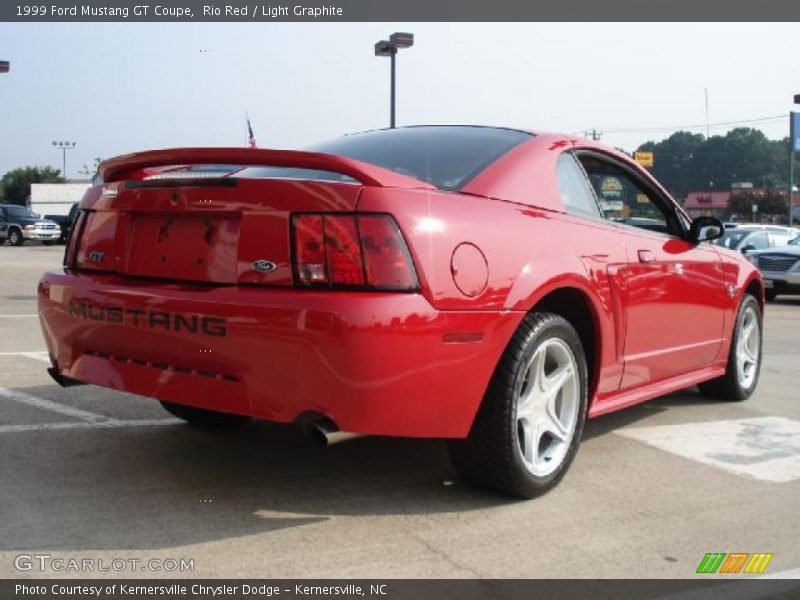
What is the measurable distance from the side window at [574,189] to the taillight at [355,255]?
1.17 m

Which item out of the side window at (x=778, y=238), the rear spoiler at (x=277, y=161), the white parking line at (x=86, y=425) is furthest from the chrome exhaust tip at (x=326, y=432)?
the side window at (x=778, y=238)

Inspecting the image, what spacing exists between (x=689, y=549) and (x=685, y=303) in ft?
6.04

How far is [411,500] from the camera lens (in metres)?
3.44

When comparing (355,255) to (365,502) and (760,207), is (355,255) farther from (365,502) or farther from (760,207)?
(760,207)

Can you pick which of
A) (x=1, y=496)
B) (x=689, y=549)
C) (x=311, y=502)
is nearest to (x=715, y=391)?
(x=689, y=549)

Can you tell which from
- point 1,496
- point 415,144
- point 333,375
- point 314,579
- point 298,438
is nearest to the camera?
point 314,579

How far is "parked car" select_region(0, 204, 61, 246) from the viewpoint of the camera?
113ft

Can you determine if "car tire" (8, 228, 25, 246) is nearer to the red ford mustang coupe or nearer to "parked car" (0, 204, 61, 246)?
"parked car" (0, 204, 61, 246)

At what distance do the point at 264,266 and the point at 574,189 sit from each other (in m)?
1.63

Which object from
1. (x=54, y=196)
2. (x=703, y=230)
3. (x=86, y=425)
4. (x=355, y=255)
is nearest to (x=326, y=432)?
(x=355, y=255)

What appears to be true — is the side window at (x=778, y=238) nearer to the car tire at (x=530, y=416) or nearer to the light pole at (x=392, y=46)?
the light pole at (x=392, y=46)

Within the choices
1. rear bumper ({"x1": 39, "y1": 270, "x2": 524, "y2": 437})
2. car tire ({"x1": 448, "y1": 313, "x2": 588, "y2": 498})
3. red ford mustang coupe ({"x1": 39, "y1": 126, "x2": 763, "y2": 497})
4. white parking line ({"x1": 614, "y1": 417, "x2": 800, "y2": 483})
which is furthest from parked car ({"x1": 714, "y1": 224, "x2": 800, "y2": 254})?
rear bumper ({"x1": 39, "y1": 270, "x2": 524, "y2": 437})

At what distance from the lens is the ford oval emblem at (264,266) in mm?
3066

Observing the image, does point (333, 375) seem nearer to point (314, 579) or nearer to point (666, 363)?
point (314, 579)
